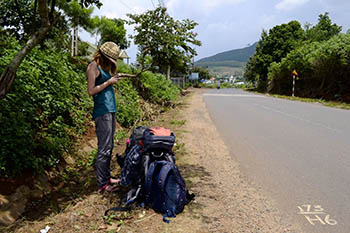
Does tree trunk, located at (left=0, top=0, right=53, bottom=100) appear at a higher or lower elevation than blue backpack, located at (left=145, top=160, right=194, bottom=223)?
higher

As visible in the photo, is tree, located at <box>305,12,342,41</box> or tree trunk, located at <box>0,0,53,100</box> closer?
tree trunk, located at <box>0,0,53,100</box>

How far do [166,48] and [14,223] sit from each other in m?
10.5

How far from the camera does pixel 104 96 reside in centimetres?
345

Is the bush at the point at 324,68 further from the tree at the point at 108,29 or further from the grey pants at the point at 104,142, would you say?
the tree at the point at 108,29

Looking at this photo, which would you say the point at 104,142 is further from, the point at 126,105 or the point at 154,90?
the point at 154,90

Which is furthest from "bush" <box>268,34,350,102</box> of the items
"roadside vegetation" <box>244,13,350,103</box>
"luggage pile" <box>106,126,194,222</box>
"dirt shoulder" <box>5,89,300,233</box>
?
"luggage pile" <box>106,126,194,222</box>

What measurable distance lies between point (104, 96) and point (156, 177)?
1186 millimetres

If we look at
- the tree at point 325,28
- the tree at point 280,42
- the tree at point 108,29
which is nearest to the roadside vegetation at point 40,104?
the tree at point 108,29

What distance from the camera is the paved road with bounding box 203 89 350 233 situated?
316 centimetres

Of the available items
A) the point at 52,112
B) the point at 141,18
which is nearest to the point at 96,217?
the point at 52,112

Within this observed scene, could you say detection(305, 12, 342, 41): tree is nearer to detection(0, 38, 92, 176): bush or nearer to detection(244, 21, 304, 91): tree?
detection(244, 21, 304, 91): tree

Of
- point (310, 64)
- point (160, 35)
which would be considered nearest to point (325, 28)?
point (310, 64)

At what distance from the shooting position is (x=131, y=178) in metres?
3.35

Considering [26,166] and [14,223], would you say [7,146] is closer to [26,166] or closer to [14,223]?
[26,166]
